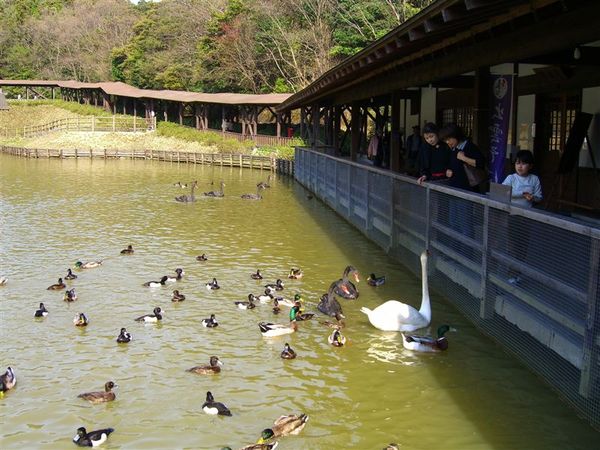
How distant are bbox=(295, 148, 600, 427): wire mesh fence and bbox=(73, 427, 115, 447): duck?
14.1ft

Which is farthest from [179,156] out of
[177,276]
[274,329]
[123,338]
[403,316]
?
[403,316]

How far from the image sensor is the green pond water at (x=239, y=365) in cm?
670

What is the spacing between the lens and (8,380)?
7855 millimetres

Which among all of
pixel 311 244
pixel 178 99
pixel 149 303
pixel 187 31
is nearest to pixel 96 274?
pixel 149 303

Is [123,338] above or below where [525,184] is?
below

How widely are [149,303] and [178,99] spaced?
154ft

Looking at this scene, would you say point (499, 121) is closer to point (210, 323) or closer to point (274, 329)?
point (274, 329)

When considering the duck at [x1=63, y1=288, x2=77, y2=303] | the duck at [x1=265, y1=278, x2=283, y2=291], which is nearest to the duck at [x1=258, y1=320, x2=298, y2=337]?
the duck at [x1=265, y1=278, x2=283, y2=291]

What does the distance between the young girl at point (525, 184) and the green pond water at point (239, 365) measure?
181 centimetres

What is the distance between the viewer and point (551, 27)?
8.42 meters

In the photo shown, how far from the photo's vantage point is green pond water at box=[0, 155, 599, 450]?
670 cm

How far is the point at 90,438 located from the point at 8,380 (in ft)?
6.30

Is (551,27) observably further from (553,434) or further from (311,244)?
(311,244)

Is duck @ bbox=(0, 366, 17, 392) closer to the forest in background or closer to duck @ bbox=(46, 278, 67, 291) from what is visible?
duck @ bbox=(46, 278, 67, 291)
